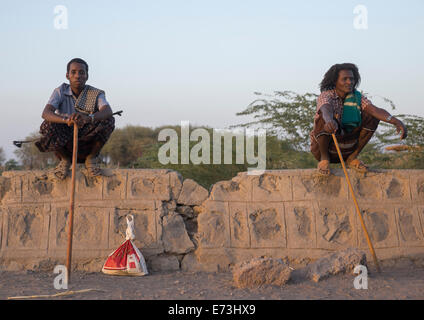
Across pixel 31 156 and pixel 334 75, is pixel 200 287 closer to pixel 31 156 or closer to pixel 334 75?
pixel 334 75

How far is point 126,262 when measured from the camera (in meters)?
3.96

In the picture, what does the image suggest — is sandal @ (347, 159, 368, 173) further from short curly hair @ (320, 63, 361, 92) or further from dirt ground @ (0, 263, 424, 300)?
dirt ground @ (0, 263, 424, 300)

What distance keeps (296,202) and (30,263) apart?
2.55 metres

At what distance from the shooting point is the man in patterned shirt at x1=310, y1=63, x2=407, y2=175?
175 inches

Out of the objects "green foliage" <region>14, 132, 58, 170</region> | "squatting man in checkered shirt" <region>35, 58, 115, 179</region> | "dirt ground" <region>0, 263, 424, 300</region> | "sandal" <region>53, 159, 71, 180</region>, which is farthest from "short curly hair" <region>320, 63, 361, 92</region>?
"green foliage" <region>14, 132, 58, 170</region>

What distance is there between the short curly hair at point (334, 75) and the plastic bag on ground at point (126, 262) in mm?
2410

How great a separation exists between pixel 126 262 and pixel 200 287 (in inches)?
29.8

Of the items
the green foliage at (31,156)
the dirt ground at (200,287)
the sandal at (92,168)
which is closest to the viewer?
the dirt ground at (200,287)

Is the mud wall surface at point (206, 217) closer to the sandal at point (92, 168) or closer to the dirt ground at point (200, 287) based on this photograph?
the sandal at point (92, 168)

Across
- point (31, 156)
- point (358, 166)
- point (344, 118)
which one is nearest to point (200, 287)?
point (358, 166)

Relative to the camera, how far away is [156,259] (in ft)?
14.1

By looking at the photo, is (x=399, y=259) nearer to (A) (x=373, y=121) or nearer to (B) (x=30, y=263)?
(A) (x=373, y=121)

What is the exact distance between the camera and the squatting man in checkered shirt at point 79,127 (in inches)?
172

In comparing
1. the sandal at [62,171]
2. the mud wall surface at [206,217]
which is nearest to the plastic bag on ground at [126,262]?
the mud wall surface at [206,217]
